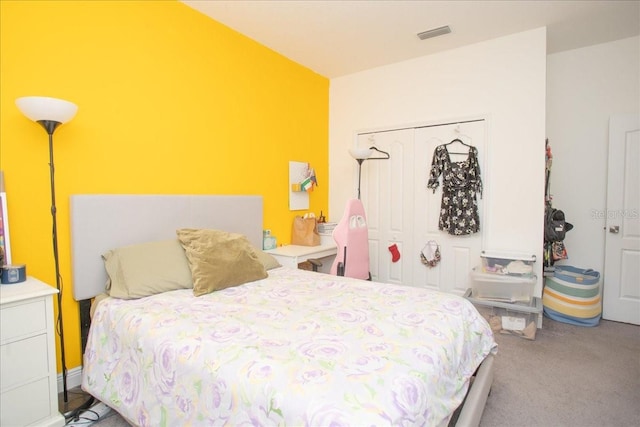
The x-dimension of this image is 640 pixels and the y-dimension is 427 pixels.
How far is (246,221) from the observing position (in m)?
3.13

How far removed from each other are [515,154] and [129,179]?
129 inches

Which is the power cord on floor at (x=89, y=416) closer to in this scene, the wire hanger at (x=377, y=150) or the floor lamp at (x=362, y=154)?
the floor lamp at (x=362, y=154)

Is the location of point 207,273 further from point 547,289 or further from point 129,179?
point 547,289

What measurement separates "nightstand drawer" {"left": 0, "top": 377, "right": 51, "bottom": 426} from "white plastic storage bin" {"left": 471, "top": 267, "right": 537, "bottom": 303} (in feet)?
10.1

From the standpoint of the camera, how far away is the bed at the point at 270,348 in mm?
1092

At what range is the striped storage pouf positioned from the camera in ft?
10.4

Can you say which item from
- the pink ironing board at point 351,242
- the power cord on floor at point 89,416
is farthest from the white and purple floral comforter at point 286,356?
the pink ironing board at point 351,242

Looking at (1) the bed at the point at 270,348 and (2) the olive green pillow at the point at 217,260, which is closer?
(1) the bed at the point at 270,348

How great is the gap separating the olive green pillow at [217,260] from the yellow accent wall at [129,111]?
578 millimetres

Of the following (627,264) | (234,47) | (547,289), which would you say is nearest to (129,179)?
(234,47)

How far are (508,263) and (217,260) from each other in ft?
8.58

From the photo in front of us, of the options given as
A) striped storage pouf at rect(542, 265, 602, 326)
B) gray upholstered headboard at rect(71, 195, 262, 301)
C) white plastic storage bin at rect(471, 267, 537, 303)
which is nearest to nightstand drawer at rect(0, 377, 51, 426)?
gray upholstered headboard at rect(71, 195, 262, 301)

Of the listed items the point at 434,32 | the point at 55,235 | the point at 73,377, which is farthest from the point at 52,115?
the point at 434,32

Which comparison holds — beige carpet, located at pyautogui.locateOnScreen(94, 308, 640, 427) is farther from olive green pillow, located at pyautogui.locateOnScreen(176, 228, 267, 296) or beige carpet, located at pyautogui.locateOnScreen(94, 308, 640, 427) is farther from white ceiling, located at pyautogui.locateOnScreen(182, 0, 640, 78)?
white ceiling, located at pyautogui.locateOnScreen(182, 0, 640, 78)
